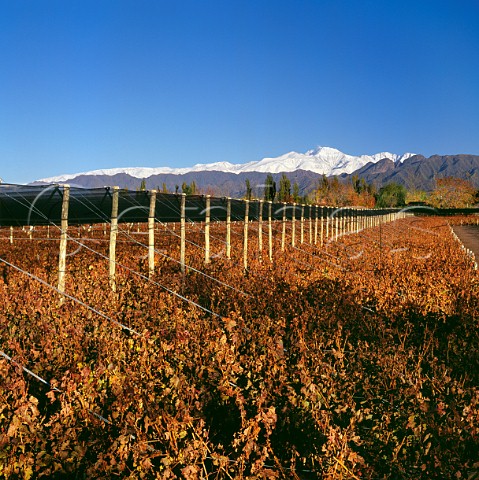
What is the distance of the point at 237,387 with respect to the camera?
13.8ft

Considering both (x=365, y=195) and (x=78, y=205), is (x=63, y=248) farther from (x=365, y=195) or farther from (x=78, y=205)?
(x=365, y=195)

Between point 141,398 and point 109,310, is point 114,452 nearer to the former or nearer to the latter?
point 141,398

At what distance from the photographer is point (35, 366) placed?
4641 mm

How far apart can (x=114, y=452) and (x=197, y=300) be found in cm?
470

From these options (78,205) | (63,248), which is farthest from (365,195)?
(63,248)

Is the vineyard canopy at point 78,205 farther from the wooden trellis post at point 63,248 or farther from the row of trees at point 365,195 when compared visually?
the row of trees at point 365,195

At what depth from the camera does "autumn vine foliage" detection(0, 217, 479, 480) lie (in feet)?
10.8

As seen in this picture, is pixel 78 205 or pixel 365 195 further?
pixel 365 195

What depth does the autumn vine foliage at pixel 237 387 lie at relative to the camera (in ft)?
10.8

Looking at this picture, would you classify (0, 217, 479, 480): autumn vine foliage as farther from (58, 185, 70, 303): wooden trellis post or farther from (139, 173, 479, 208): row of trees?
(139, 173, 479, 208): row of trees


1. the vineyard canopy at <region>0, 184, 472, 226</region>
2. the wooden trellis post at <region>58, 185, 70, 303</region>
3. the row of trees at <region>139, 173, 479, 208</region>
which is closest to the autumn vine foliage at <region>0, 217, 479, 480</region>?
the wooden trellis post at <region>58, 185, 70, 303</region>

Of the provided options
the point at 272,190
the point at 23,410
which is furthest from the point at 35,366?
the point at 272,190

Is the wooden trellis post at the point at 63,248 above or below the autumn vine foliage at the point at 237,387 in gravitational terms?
above

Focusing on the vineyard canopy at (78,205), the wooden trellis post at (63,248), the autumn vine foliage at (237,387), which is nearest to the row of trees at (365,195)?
the vineyard canopy at (78,205)
